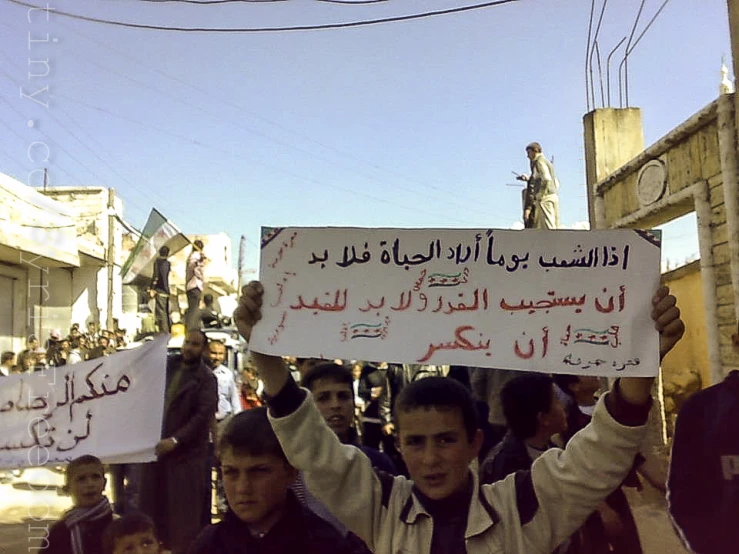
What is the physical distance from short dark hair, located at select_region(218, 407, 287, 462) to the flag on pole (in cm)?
1193

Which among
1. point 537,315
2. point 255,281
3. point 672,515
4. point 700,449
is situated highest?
point 255,281

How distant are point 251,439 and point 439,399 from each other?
0.59m

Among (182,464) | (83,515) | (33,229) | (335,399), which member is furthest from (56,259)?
(335,399)

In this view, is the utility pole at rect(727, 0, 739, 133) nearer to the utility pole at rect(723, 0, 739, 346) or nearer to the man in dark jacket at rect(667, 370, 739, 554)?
the utility pole at rect(723, 0, 739, 346)

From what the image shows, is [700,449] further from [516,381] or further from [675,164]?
[675,164]

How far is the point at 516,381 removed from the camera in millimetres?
2684

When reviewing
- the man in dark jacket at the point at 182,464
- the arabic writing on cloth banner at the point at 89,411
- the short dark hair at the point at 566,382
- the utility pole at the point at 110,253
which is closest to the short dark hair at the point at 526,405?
the short dark hair at the point at 566,382

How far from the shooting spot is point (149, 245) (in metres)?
14.7

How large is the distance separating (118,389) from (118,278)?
49.1 feet

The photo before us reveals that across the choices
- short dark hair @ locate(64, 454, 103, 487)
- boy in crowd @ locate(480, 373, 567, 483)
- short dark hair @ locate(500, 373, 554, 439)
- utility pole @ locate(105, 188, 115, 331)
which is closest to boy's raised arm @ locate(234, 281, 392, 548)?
boy in crowd @ locate(480, 373, 567, 483)

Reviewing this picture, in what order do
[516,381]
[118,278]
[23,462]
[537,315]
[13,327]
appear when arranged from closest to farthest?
1. [537,315]
2. [516,381]
3. [23,462]
4. [13,327]
5. [118,278]

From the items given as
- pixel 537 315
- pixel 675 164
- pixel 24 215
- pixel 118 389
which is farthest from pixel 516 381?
pixel 24 215

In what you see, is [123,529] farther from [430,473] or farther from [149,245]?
[149,245]

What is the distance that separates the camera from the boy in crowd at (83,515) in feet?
9.34
